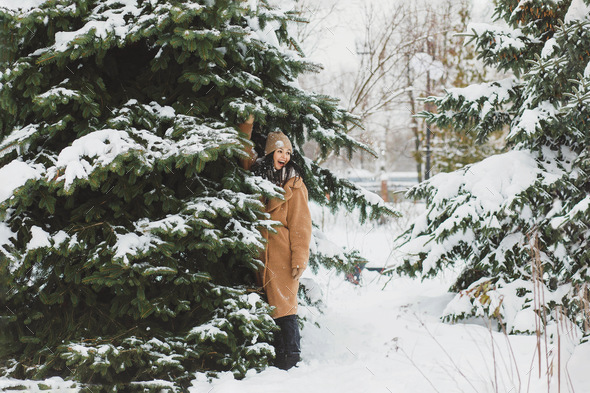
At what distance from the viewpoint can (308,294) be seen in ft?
15.5

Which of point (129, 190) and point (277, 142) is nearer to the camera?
point (129, 190)

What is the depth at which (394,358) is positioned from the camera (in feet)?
12.8

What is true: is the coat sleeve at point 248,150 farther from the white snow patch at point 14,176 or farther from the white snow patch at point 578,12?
the white snow patch at point 578,12

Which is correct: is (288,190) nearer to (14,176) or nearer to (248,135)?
(248,135)

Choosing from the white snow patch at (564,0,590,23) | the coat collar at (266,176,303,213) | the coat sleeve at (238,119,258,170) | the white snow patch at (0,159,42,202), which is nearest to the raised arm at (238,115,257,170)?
the coat sleeve at (238,119,258,170)

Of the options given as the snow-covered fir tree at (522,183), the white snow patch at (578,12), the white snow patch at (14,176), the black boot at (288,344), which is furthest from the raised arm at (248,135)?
the white snow patch at (578,12)

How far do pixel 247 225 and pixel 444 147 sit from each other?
996 centimetres

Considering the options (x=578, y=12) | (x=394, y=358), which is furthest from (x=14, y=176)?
(x=578, y=12)

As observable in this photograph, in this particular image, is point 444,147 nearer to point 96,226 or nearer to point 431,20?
point 431,20

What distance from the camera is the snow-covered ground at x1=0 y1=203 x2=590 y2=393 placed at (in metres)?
Result: 2.62

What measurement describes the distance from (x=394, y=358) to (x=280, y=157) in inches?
77.7

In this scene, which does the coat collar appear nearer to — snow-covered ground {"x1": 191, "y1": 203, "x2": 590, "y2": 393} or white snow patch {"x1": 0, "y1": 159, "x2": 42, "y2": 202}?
snow-covered ground {"x1": 191, "y1": 203, "x2": 590, "y2": 393}

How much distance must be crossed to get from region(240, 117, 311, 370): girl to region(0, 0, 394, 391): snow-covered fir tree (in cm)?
25

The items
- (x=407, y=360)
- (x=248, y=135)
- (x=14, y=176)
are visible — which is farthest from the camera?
(x=407, y=360)
